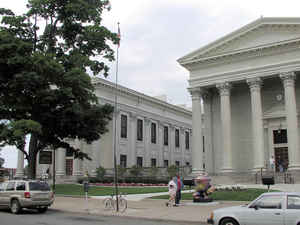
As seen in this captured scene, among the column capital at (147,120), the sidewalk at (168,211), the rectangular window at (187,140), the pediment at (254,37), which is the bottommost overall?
the sidewalk at (168,211)

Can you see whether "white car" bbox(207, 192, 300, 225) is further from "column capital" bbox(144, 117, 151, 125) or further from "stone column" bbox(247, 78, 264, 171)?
"column capital" bbox(144, 117, 151, 125)

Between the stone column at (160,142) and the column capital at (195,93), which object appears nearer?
the column capital at (195,93)

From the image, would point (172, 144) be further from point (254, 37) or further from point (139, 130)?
point (254, 37)

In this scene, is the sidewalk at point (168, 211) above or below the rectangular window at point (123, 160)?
below

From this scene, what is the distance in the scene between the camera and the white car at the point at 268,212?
10.6 metres

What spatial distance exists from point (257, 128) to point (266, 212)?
24.9 metres

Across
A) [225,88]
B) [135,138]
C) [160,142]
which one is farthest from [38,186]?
[160,142]

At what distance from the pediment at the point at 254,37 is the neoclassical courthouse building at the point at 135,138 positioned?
45.8 feet

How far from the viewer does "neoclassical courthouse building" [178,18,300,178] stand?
34438mm

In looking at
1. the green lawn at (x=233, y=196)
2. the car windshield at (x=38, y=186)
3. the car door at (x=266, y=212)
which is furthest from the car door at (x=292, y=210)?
the car windshield at (x=38, y=186)

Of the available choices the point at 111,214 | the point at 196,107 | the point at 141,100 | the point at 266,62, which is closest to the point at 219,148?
the point at 196,107

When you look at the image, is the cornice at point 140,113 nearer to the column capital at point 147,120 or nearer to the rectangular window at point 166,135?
the column capital at point 147,120

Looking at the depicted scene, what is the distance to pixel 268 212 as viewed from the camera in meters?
10.8

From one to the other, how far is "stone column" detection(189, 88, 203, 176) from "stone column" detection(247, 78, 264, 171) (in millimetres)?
5657
